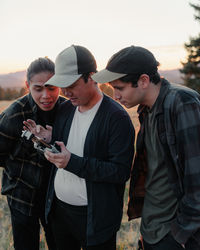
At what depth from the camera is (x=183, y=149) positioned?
155cm

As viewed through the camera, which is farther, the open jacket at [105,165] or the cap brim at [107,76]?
the open jacket at [105,165]

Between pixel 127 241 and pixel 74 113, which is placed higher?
pixel 74 113

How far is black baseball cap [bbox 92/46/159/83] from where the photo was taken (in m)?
1.69

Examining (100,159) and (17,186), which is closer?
(100,159)

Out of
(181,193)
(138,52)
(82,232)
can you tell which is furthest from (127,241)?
(138,52)

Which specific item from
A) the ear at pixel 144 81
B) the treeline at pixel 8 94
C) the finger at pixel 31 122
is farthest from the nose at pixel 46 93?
the treeline at pixel 8 94

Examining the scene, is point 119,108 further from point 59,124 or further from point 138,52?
point 59,124

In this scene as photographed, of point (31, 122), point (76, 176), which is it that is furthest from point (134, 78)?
point (31, 122)

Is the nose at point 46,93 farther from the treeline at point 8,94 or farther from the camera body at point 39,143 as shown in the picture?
the treeline at point 8,94

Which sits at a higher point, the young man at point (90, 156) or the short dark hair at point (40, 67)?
the short dark hair at point (40, 67)

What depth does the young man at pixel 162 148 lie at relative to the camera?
155 cm

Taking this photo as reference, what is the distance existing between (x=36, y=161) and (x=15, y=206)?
0.57 meters

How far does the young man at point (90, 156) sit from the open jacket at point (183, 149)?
39cm

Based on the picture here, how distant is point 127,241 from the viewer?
362cm
